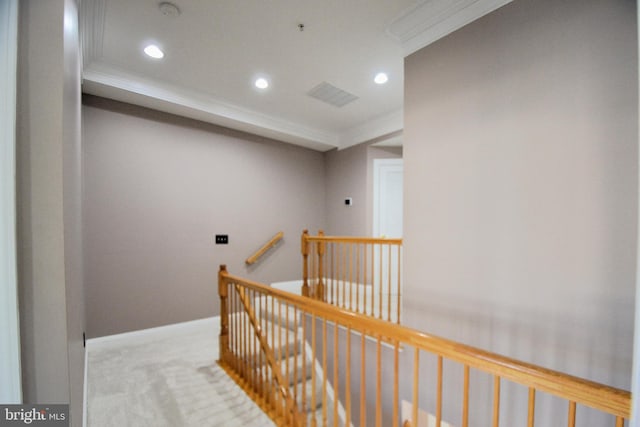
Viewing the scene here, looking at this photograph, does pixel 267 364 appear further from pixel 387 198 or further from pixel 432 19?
pixel 387 198

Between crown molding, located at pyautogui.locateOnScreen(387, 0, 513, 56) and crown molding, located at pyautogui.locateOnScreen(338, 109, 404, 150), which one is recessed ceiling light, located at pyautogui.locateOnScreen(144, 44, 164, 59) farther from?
crown molding, located at pyautogui.locateOnScreen(338, 109, 404, 150)

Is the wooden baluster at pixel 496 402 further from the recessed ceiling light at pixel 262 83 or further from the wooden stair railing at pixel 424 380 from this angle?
the recessed ceiling light at pixel 262 83

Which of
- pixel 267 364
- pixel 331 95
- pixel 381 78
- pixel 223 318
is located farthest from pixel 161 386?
pixel 381 78

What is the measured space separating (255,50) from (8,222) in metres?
2.37

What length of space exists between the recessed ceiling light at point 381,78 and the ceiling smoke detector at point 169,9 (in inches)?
77.6

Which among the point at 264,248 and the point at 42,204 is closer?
the point at 42,204

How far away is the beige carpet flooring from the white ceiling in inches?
112

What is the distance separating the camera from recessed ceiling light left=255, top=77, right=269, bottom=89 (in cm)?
297

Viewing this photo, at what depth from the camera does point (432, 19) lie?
2.01 metres

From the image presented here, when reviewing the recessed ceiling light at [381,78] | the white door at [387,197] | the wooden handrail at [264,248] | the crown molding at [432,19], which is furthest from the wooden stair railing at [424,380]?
the recessed ceiling light at [381,78]

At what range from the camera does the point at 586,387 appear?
70 cm

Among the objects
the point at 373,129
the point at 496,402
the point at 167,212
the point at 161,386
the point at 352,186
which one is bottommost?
the point at 161,386

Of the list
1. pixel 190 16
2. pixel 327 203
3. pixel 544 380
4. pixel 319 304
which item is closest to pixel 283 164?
pixel 327 203

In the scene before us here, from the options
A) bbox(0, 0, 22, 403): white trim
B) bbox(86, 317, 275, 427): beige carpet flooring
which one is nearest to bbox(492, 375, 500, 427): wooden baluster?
bbox(0, 0, 22, 403): white trim
